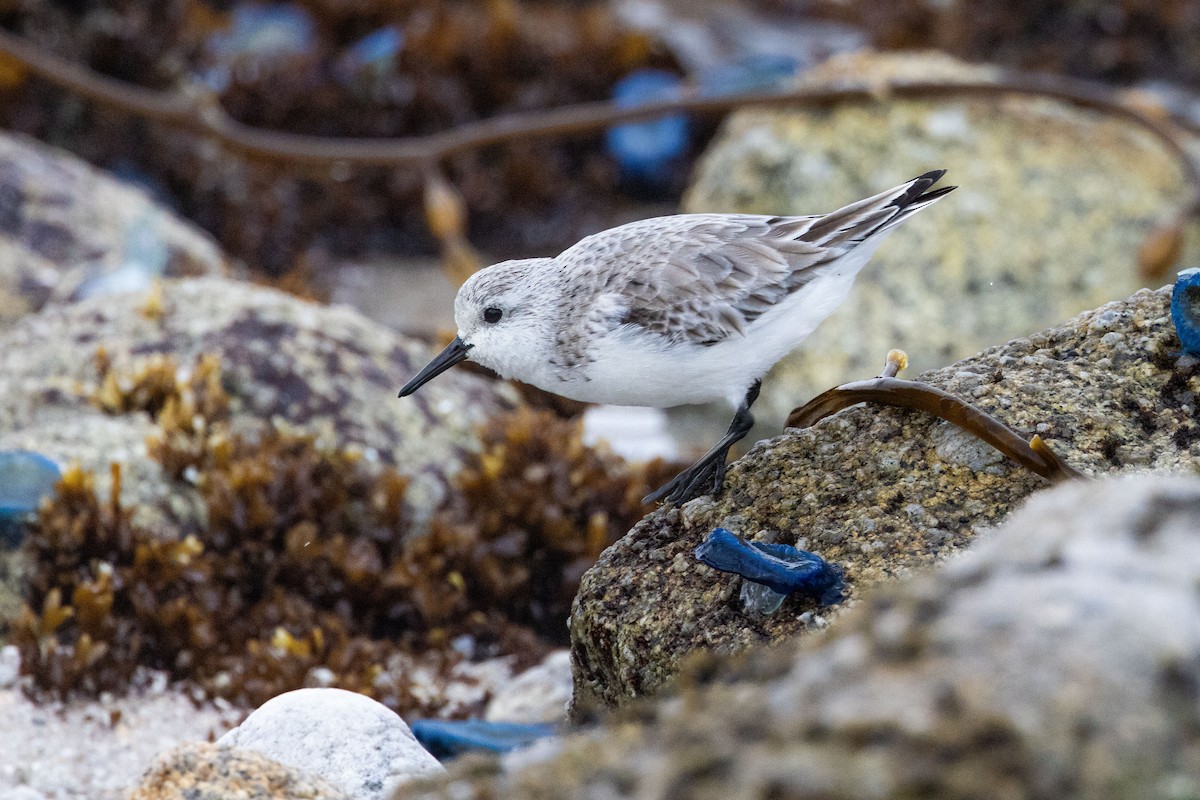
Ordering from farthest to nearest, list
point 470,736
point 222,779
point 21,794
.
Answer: point 470,736, point 21,794, point 222,779

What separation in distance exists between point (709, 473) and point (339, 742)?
1189 millimetres

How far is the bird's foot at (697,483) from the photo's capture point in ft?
11.4

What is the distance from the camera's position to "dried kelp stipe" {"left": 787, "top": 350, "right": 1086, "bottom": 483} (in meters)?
2.96

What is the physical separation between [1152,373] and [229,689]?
3.05 metres

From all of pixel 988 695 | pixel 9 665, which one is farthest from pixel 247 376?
pixel 988 695

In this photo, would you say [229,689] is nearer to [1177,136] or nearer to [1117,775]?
[1117,775]

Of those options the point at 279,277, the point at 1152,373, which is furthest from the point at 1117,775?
the point at 279,277

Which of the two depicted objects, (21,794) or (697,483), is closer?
(697,483)

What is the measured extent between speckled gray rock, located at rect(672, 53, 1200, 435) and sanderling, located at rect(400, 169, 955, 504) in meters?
3.33

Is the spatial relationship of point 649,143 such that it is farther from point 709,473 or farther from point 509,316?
point 709,473

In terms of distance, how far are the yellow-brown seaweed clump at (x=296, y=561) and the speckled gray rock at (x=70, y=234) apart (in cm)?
165

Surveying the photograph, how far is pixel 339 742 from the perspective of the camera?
324cm

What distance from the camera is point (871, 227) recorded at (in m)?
3.51

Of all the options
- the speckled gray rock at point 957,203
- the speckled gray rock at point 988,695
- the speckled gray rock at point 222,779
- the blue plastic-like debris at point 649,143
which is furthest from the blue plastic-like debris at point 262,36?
the speckled gray rock at point 988,695
